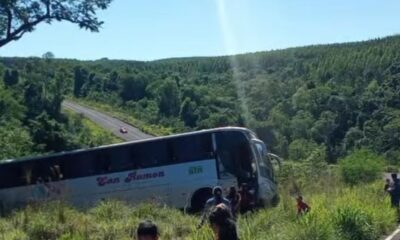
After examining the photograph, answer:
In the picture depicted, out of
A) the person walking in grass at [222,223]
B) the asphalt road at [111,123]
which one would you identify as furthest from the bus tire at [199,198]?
the asphalt road at [111,123]

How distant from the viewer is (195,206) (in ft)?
69.5

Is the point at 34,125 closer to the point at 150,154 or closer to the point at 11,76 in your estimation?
the point at 11,76

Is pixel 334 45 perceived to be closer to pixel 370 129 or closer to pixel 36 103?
pixel 370 129

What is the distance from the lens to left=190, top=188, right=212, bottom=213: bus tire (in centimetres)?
2111

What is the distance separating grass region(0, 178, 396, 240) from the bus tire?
12.9 feet

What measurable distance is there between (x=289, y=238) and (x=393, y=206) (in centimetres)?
830

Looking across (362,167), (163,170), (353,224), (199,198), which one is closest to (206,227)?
(353,224)

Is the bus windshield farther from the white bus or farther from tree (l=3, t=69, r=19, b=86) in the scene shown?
tree (l=3, t=69, r=19, b=86)

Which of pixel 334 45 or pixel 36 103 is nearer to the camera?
pixel 36 103

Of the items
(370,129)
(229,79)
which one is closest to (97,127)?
(370,129)

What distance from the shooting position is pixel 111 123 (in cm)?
9812

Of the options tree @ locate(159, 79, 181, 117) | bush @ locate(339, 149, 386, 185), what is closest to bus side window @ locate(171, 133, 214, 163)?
bush @ locate(339, 149, 386, 185)

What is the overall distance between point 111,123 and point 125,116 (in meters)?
8.70

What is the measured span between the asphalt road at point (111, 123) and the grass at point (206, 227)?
6647 centimetres
